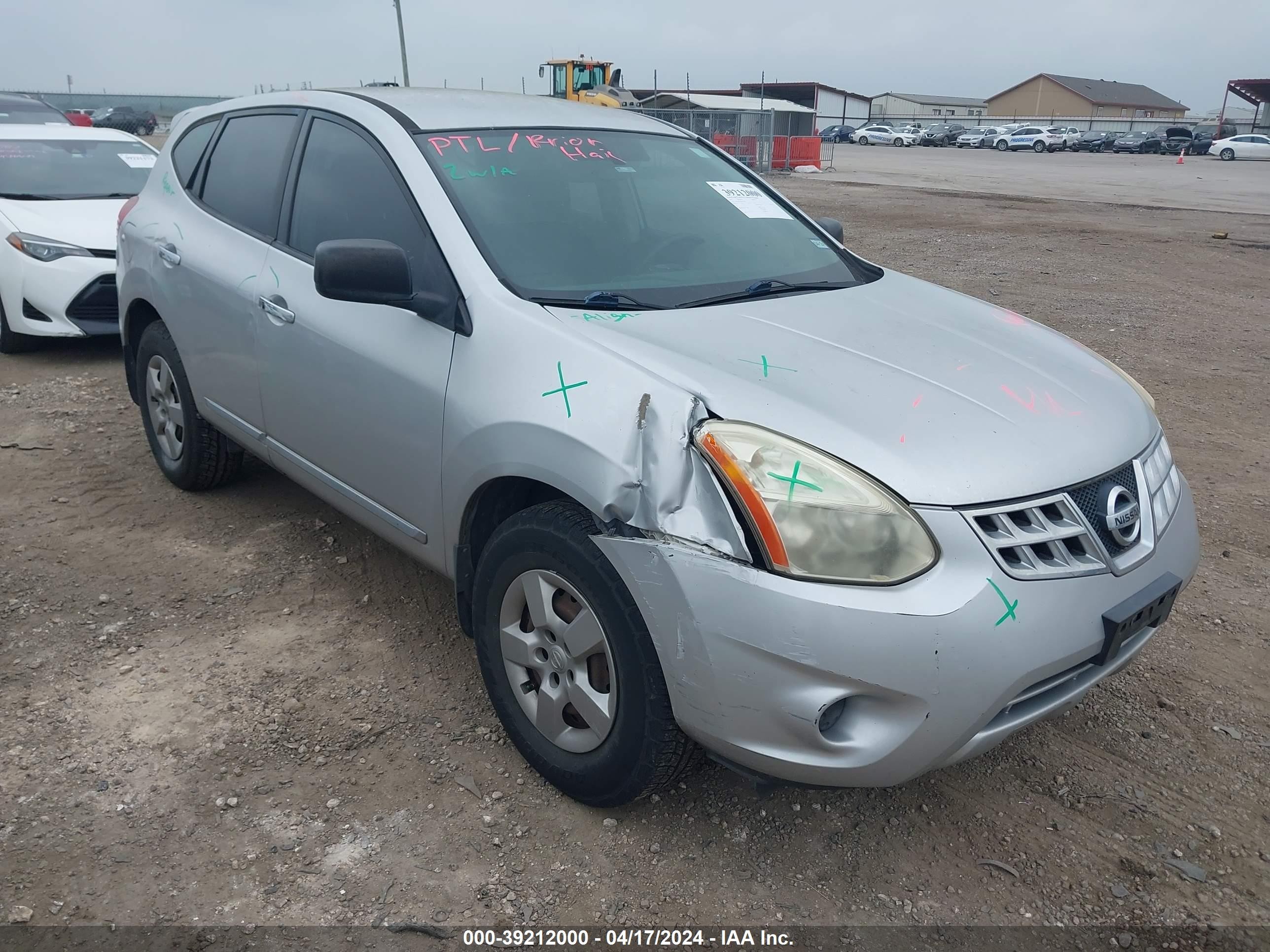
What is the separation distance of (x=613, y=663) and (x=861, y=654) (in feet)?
1.97

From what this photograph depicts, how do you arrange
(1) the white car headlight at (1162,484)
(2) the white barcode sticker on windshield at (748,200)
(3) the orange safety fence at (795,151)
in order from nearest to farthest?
(1) the white car headlight at (1162,484) → (2) the white barcode sticker on windshield at (748,200) → (3) the orange safety fence at (795,151)

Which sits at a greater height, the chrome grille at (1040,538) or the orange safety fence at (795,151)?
the orange safety fence at (795,151)

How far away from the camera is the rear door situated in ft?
11.5

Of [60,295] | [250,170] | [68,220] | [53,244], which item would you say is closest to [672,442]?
[250,170]

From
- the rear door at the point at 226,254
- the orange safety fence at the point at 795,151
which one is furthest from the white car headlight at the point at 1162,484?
the orange safety fence at the point at 795,151

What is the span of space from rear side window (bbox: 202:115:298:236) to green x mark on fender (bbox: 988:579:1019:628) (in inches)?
109

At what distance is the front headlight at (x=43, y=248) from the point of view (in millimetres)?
6473

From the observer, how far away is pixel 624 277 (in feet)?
9.39

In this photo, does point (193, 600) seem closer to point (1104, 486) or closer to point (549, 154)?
point (549, 154)

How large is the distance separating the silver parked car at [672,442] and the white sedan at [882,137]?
57.9m

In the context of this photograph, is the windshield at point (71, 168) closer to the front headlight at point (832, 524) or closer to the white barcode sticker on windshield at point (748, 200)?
the white barcode sticker on windshield at point (748, 200)

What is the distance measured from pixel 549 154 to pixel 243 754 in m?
2.07

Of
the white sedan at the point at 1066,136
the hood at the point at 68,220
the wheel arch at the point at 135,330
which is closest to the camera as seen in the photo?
the wheel arch at the point at 135,330

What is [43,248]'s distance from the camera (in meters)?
6.49
